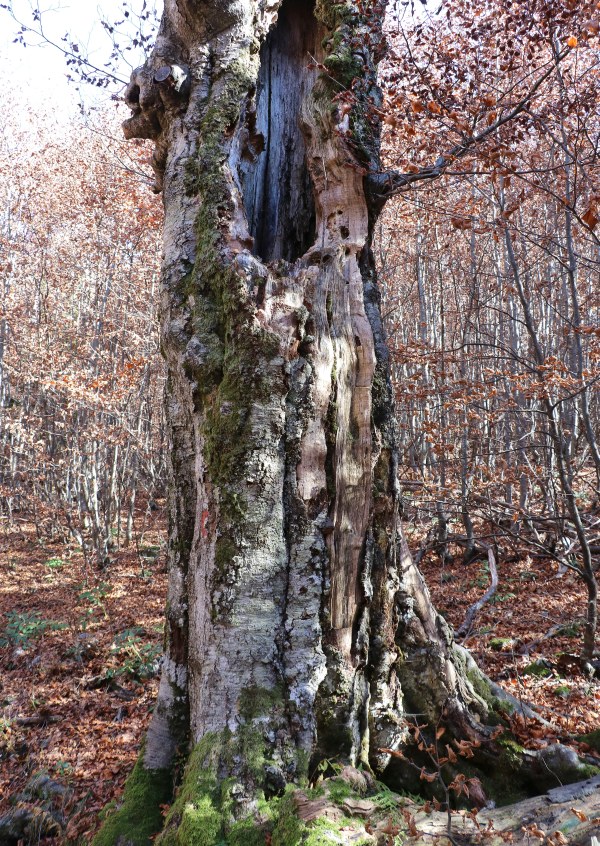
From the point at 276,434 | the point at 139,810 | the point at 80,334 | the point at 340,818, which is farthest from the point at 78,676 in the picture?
the point at 80,334

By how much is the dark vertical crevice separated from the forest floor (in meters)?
3.07

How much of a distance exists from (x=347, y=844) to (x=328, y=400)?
1764mm

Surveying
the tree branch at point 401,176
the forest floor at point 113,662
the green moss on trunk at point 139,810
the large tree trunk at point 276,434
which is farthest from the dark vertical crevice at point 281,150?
the forest floor at point 113,662

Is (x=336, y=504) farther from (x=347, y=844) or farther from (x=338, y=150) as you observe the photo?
(x=338, y=150)

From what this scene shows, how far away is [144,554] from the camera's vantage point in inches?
431

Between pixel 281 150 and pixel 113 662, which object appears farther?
pixel 113 662

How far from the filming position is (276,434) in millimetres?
2525

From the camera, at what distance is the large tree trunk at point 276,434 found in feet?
Result: 7.86

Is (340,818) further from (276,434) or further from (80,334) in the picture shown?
(80,334)

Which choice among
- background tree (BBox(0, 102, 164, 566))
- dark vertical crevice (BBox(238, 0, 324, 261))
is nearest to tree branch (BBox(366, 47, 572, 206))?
dark vertical crevice (BBox(238, 0, 324, 261))

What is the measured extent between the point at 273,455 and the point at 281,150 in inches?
83.3

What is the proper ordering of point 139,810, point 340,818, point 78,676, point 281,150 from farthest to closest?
point 78,676 → point 281,150 → point 139,810 → point 340,818

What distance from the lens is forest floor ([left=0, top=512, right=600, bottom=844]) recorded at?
3475 millimetres

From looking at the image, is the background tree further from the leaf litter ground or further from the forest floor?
the forest floor
